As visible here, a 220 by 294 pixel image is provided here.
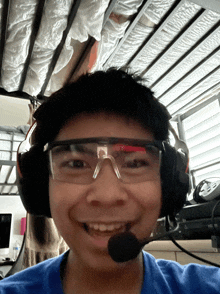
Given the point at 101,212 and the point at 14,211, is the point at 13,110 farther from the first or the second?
the point at 14,211

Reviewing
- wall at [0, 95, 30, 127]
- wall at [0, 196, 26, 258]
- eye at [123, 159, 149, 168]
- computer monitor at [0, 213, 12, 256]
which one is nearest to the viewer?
eye at [123, 159, 149, 168]

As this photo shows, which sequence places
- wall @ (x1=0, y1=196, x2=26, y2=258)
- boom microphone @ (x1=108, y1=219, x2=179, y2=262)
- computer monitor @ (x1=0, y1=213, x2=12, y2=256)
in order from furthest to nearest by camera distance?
1. wall @ (x1=0, y1=196, x2=26, y2=258)
2. computer monitor @ (x1=0, y1=213, x2=12, y2=256)
3. boom microphone @ (x1=108, y1=219, x2=179, y2=262)

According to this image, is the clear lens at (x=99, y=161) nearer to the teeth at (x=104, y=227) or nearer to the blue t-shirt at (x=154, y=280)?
the teeth at (x=104, y=227)

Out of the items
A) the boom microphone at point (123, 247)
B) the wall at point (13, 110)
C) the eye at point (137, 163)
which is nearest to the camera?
the boom microphone at point (123, 247)

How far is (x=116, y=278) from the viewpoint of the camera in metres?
0.45

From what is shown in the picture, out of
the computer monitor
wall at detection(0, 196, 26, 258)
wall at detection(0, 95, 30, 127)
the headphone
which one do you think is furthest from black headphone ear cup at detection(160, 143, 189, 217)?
wall at detection(0, 196, 26, 258)

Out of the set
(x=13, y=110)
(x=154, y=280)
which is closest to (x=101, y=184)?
(x=154, y=280)

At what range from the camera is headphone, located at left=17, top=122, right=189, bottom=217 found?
503mm

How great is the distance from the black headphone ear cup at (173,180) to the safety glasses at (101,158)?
2 cm

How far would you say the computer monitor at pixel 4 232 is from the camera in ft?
8.92

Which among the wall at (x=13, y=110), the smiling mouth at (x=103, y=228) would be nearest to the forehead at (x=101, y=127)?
the smiling mouth at (x=103, y=228)

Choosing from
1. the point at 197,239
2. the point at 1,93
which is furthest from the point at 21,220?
the point at 197,239

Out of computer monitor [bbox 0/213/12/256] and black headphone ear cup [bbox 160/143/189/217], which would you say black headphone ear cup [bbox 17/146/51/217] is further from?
computer monitor [bbox 0/213/12/256]

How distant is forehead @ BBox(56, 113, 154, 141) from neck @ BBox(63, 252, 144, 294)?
253 millimetres
